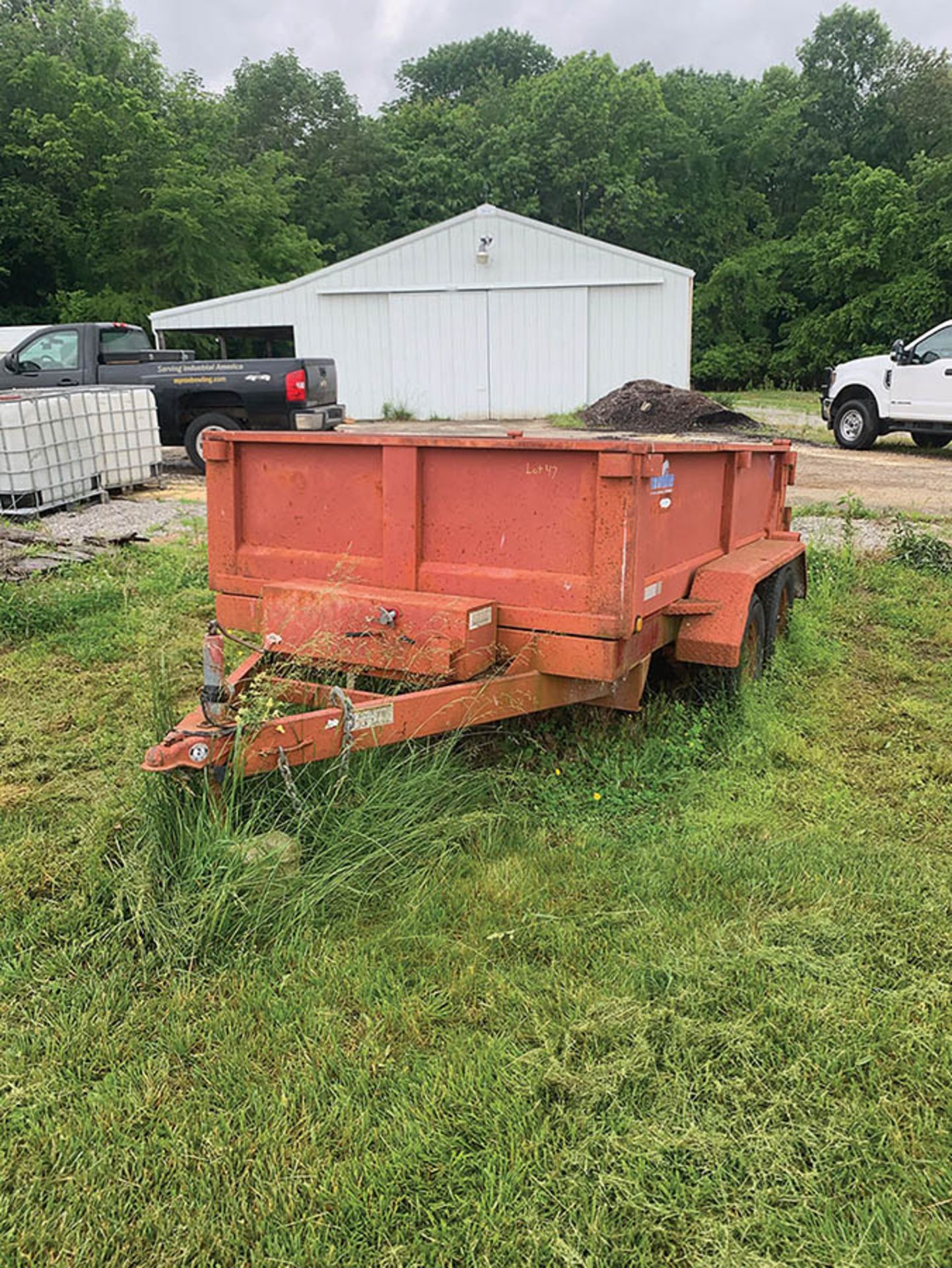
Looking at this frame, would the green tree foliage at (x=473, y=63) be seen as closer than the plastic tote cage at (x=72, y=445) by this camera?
No

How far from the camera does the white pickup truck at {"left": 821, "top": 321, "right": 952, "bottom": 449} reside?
15805 millimetres

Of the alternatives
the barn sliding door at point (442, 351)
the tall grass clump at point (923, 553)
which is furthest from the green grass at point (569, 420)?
the tall grass clump at point (923, 553)

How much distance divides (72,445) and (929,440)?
47.1 ft

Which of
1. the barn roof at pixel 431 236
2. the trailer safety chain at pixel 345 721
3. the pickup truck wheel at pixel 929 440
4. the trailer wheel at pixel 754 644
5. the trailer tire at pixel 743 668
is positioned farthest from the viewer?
the barn roof at pixel 431 236

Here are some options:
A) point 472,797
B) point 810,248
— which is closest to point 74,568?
point 472,797

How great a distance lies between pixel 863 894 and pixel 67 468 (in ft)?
32.6

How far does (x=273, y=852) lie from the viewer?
3.03 m

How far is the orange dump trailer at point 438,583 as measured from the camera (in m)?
3.39

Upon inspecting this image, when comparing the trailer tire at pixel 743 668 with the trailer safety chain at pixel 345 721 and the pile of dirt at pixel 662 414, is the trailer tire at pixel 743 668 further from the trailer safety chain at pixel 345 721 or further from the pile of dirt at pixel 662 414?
the pile of dirt at pixel 662 414

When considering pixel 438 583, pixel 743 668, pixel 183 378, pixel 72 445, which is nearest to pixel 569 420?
pixel 183 378

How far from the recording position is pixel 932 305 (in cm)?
3819

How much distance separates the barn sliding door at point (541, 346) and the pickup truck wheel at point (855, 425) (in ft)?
23.7

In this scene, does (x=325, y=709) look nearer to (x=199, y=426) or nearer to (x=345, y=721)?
(x=345, y=721)

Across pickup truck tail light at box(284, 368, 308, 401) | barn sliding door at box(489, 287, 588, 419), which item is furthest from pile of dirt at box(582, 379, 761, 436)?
pickup truck tail light at box(284, 368, 308, 401)
